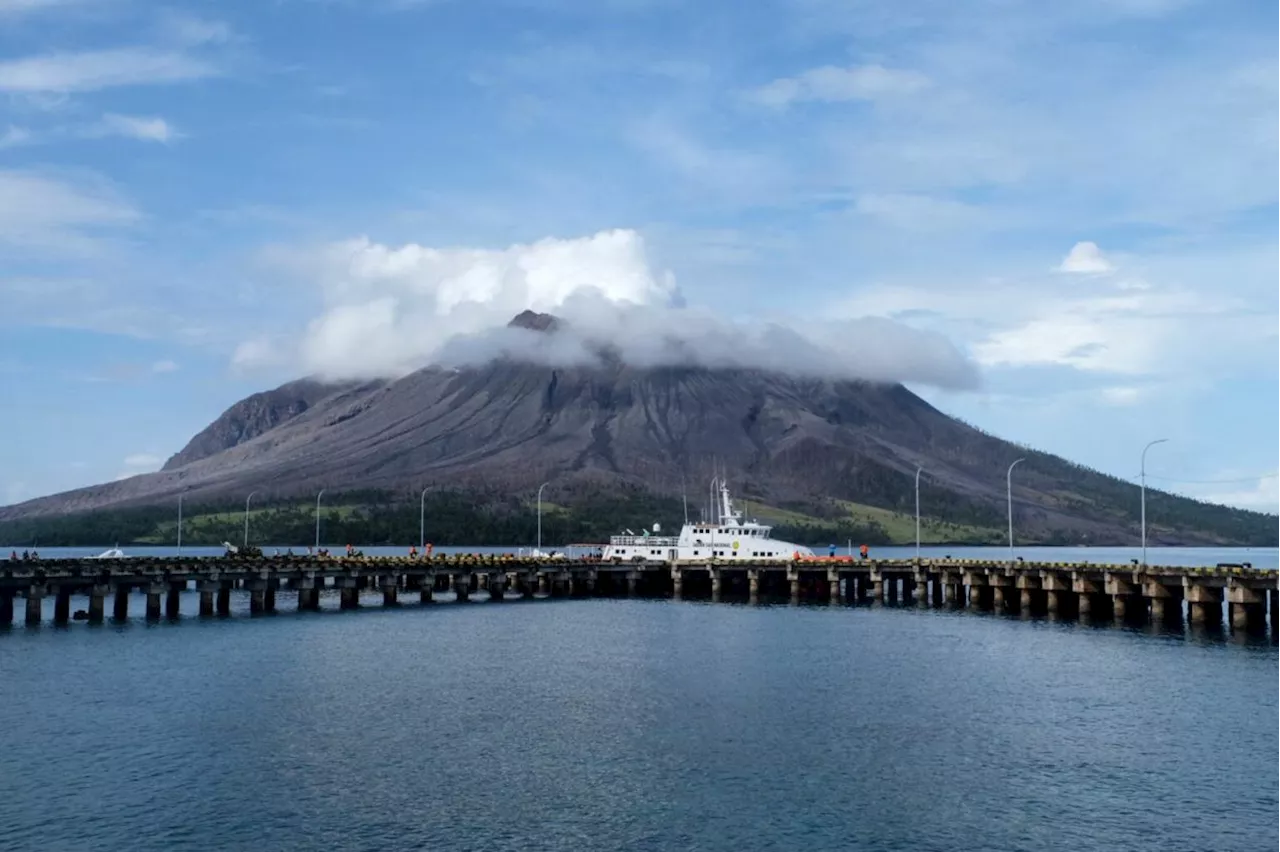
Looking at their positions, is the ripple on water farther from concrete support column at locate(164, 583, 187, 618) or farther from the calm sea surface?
concrete support column at locate(164, 583, 187, 618)

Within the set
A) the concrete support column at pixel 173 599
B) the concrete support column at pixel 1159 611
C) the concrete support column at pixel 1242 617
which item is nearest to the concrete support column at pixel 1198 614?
the concrete support column at pixel 1242 617

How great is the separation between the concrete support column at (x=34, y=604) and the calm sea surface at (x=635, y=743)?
4974mm

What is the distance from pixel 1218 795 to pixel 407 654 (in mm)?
51678

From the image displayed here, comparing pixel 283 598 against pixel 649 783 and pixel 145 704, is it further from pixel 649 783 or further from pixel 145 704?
pixel 649 783

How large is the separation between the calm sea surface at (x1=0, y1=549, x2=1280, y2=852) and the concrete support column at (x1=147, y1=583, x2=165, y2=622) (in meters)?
10.7

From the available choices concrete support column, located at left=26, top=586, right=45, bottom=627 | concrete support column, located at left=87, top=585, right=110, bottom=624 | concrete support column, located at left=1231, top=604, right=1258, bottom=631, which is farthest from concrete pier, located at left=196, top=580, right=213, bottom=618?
concrete support column, located at left=1231, top=604, right=1258, bottom=631

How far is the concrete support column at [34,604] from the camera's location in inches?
3642

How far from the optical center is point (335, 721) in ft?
190

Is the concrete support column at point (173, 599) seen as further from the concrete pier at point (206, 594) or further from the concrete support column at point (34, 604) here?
the concrete support column at point (34, 604)

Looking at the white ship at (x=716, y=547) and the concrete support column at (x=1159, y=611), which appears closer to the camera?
the concrete support column at (x=1159, y=611)

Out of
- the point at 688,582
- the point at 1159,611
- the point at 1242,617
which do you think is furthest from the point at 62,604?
the point at 1242,617

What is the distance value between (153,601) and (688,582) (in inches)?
2595

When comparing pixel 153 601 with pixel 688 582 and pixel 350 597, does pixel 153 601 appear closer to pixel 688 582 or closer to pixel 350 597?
pixel 350 597

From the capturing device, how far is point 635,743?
5325 centimetres
